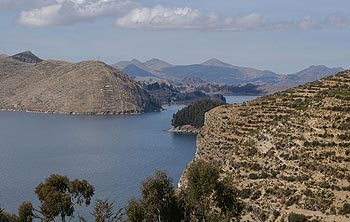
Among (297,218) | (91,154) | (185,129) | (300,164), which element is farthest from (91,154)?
(297,218)

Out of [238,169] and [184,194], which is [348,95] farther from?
[184,194]

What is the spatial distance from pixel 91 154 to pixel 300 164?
6942cm

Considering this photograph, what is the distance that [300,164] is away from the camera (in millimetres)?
34750

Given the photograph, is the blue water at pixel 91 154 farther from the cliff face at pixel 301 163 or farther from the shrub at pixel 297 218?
the shrub at pixel 297 218

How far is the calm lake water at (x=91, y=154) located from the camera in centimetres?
6831

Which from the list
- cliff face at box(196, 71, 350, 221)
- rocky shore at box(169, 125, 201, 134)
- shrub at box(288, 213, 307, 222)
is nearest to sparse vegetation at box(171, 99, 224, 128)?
rocky shore at box(169, 125, 201, 134)

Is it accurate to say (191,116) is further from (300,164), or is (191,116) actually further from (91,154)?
(300,164)

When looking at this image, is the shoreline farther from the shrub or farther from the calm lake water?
the shrub

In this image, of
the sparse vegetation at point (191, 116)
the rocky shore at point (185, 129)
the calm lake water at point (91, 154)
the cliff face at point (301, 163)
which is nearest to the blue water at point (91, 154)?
the calm lake water at point (91, 154)

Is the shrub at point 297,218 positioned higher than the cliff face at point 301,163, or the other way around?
the cliff face at point 301,163

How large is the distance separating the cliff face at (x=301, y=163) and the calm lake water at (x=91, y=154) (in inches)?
473

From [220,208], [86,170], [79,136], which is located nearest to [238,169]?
[220,208]

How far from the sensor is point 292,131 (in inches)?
1495

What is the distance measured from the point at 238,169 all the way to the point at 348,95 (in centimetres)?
1072
